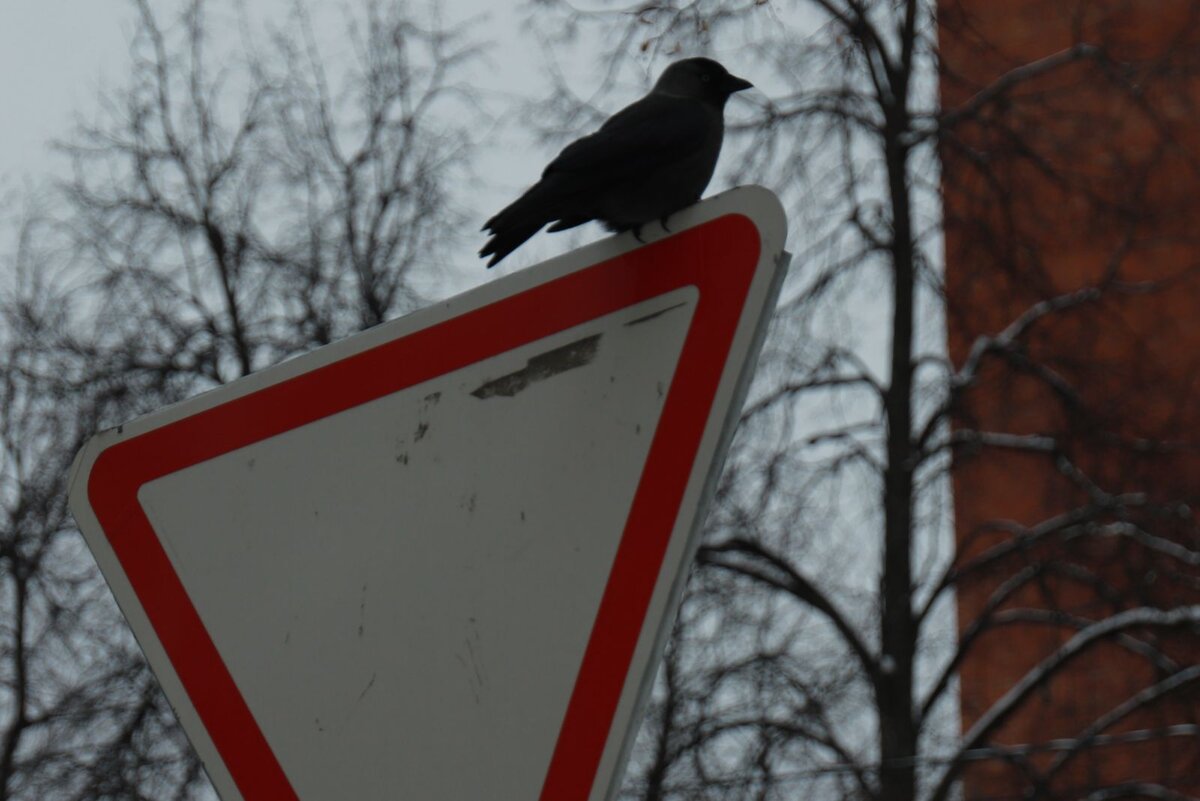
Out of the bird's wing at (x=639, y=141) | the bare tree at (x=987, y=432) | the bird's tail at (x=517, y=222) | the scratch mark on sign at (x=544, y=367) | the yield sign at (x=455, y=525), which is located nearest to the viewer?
the yield sign at (x=455, y=525)

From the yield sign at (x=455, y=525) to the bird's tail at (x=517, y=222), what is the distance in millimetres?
250

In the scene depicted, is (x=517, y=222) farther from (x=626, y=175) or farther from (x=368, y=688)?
(x=368, y=688)

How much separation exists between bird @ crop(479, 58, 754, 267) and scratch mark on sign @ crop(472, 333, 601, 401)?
0.84 feet

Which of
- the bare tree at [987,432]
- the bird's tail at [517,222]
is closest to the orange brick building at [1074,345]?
the bare tree at [987,432]

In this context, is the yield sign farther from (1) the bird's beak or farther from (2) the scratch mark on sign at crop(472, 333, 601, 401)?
(1) the bird's beak

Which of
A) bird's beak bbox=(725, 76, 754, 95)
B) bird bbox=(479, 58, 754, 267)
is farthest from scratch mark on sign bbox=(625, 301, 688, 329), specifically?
bird's beak bbox=(725, 76, 754, 95)

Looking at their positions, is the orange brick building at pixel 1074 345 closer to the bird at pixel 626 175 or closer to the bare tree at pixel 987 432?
the bare tree at pixel 987 432

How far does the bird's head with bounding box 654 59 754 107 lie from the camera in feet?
Result: 10.5

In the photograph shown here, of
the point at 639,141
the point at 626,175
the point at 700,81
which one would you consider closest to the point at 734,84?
the point at 700,81

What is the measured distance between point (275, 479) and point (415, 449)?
172mm

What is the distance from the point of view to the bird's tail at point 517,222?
98.3 inches

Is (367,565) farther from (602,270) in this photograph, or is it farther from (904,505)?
(904,505)

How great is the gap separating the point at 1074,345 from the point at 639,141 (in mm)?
7668

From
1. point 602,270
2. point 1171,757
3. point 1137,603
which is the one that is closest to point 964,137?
point 1137,603
